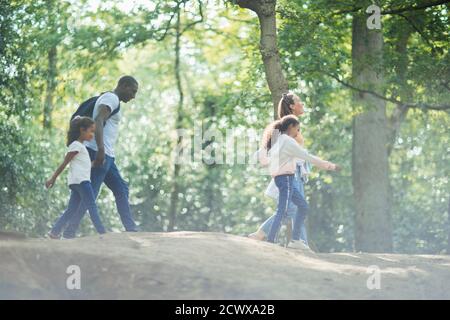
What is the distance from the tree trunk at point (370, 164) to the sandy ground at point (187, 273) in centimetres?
915

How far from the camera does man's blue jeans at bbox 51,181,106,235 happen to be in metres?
11.4

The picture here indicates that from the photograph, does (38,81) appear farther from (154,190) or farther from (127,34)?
(154,190)

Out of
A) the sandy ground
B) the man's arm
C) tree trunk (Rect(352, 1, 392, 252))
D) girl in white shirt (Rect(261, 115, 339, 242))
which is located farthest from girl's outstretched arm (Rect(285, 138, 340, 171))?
tree trunk (Rect(352, 1, 392, 252))

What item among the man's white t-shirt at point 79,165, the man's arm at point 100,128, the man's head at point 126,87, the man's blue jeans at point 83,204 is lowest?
the man's blue jeans at point 83,204

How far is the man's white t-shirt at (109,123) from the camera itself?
1170 cm

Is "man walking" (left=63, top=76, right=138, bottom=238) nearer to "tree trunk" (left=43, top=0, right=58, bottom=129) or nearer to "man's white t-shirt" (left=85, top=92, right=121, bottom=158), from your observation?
"man's white t-shirt" (left=85, top=92, right=121, bottom=158)

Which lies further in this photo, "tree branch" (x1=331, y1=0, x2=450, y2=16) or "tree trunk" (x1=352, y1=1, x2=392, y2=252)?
"tree trunk" (x1=352, y1=1, x2=392, y2=252)

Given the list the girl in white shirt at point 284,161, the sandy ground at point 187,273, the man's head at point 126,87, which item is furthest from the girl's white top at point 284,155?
the man's head at point 126,87

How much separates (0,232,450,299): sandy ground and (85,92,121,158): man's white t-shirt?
1.90 m

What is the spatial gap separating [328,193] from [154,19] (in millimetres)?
13685

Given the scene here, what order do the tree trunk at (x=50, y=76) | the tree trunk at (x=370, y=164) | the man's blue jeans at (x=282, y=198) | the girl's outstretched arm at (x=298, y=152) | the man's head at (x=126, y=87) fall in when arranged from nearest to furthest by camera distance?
the girl's outstretched arm at (x=298, y=152) → the man's blue jeans at (x=282, y=198) → the man's head at (x=126, y=87) → the tree trunk at (x=370, y=164) → the tree trunk at (x=50, y=76)

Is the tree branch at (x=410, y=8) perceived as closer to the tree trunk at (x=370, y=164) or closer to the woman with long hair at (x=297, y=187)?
the tree trunk at (x=370, y=164)

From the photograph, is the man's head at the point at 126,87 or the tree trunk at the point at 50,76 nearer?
the man's head at the point at 126,87

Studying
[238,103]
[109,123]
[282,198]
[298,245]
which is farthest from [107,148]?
[238,103]
